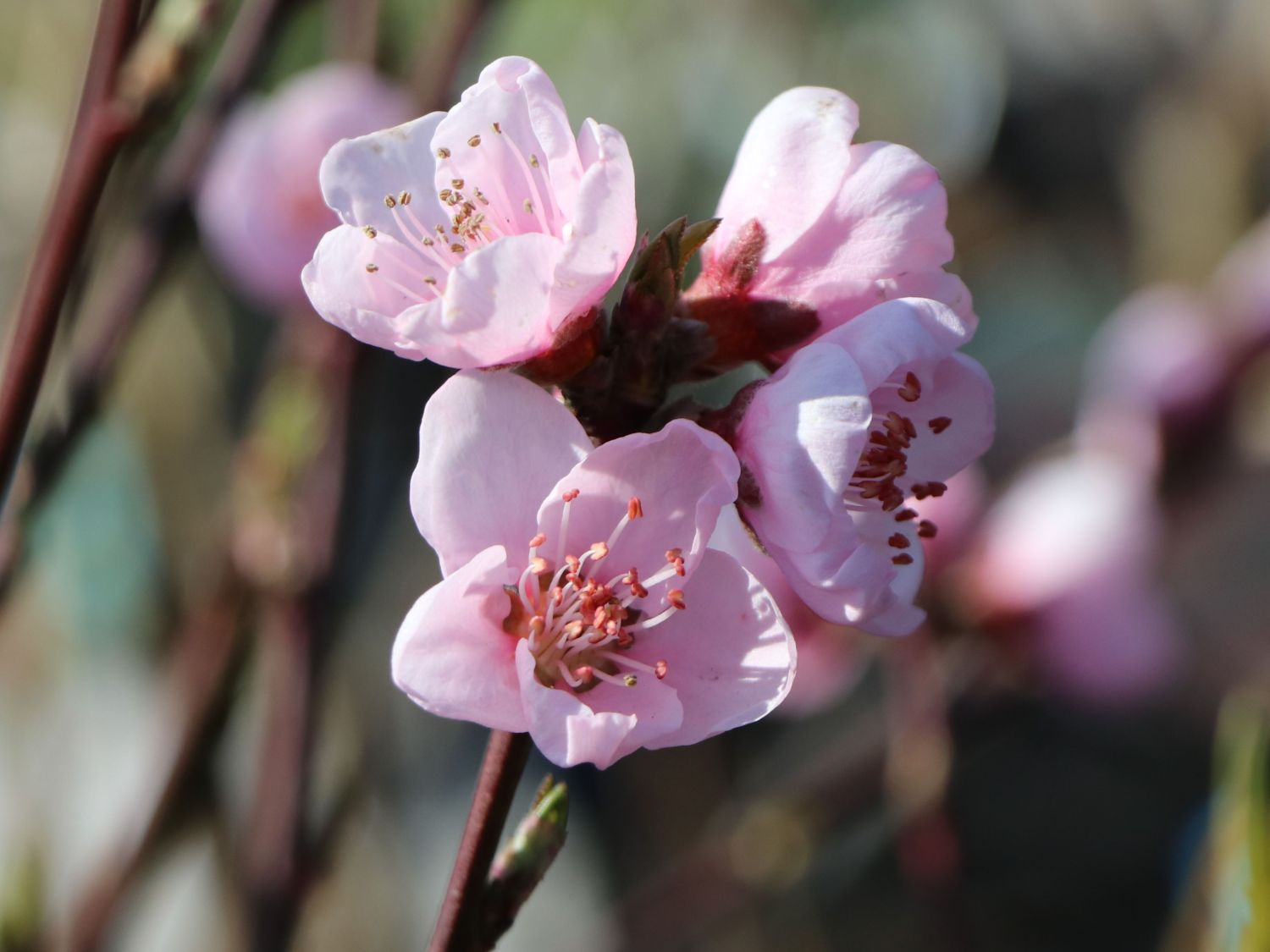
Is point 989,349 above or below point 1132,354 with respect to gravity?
below

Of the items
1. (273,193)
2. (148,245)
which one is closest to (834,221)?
(148,245)

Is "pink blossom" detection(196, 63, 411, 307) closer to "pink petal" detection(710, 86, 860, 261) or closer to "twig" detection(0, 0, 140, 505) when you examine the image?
"twig" detection(0, 0, 140, 505)

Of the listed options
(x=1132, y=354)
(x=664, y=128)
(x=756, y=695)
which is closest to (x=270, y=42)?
(x=756, y=695)

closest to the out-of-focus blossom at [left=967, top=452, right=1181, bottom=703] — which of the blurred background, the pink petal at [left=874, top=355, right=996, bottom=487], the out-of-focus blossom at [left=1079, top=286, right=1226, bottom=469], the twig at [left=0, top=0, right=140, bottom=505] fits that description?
the blurred background

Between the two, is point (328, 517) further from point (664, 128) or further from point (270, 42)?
point (664, 128)

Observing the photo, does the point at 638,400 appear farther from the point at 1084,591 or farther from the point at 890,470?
the point at 1084,591

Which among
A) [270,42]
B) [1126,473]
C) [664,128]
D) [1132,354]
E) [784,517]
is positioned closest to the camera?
[784,517]

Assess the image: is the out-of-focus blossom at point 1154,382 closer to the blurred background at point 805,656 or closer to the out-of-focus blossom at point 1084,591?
the blurred background at point 805,656
